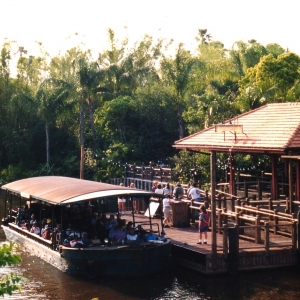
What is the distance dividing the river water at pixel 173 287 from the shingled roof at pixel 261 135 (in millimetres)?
4380

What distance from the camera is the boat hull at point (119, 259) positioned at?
18.9 meters

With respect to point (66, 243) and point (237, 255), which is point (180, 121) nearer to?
point (66, 243)

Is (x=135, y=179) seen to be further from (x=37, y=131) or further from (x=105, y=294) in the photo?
(x=37, y=131)

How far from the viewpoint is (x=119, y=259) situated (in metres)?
18.9

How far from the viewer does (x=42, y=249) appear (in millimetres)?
21922

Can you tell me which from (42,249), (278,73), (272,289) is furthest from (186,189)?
(278,73)

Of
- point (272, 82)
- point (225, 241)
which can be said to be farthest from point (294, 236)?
point (272, 82)

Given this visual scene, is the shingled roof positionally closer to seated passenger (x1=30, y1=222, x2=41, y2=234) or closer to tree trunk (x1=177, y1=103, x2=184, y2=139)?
seated passenger (x1=30, y1=222, x2=41, y2=234)

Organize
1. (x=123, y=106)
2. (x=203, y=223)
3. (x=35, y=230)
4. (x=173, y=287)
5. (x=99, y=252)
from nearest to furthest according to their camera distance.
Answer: (x=173, y=287) → (x=99, y=252) → (x=203, y=223) → (x=35, y=230) → (x=123, y=106)

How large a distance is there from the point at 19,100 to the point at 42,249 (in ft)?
113

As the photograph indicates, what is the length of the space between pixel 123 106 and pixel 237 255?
31642 mm

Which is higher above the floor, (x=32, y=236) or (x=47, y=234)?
(x=47, y=234)

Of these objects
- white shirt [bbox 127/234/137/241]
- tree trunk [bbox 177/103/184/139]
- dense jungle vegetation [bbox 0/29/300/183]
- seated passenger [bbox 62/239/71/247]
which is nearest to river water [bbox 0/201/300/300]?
seated passenger [bbox 62/239/71/247]

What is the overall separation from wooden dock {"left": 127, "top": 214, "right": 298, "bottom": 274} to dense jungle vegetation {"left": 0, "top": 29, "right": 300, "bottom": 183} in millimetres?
16954
